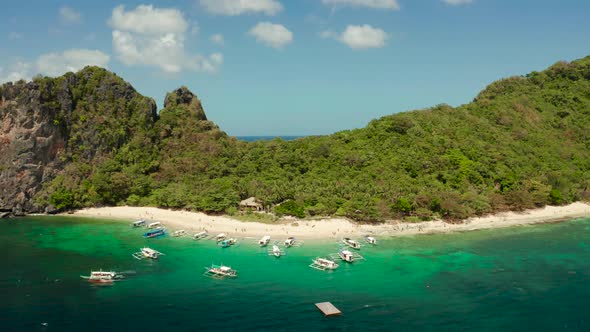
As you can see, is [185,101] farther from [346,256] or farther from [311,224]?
[346,256]

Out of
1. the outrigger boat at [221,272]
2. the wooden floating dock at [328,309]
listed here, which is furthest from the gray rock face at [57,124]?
the wooden floating dock at [328,309]

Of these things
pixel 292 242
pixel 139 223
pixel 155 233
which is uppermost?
pixel 139 223

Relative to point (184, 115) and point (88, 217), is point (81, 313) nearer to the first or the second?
point (88, 217)

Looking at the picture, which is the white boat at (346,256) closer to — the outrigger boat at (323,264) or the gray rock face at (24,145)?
the outrigger boat at (323,264)

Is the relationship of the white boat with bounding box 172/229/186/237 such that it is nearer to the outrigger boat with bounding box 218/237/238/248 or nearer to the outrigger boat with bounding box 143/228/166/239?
the outrigger boat with bounding box 143/228/166/239

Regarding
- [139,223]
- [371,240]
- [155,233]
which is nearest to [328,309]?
[371,240]

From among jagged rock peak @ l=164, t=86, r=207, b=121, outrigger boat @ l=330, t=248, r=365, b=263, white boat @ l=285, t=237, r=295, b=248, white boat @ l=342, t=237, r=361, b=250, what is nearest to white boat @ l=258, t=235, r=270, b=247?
white boat @ l=285, t=237, r=295, b=248
